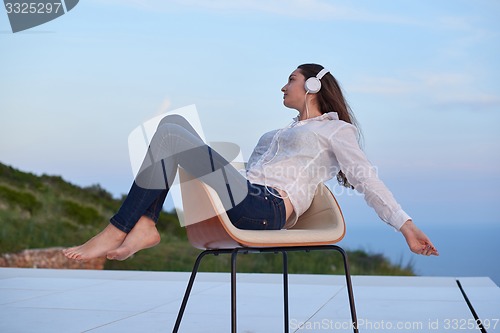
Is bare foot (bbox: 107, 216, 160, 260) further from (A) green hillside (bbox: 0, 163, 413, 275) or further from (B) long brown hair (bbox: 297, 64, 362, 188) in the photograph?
(A) green hillside (bbox: 0, 163, 413, 275)

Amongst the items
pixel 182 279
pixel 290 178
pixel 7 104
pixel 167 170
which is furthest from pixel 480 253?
pixel 7 104

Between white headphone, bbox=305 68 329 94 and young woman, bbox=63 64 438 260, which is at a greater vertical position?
white headphone, bbox=305 68 329 94

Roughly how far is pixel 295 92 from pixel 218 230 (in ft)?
2.66

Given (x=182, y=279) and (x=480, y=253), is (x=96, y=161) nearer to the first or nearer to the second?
(x=182, y=279)

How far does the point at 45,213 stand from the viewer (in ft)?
32.1

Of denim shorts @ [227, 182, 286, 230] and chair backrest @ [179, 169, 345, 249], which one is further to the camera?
denim shorts @ [227, 182, 286, 230]

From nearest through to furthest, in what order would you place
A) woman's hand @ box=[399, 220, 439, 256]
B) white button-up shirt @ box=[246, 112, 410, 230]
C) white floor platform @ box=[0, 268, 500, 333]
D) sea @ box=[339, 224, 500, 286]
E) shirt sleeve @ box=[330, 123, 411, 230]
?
woman's hand @ box=[399, 220, 439, 256], shirt sleeve @ box=[330, 123, 411, 230], white button-up shirt @ box=[246, 112, 410, 230], white floor platform @ box=[0, 268, 500, 333], sea @ box=[339, 224, 500, 286]

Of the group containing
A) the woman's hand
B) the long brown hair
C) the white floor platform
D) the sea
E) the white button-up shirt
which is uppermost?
the long brown hair

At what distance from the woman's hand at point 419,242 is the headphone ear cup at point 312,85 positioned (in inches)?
30.2

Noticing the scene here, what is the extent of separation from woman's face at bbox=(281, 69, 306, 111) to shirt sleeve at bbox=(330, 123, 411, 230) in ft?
0.91

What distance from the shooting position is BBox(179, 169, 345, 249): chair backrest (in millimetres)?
2023

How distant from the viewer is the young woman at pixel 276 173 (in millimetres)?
2057

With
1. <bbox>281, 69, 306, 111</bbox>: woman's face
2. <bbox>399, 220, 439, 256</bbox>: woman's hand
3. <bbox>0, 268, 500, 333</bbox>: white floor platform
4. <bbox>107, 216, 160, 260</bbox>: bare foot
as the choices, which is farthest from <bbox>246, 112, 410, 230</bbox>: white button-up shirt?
<bbox>0, 268, 500, 333</bbox>: white floor platform

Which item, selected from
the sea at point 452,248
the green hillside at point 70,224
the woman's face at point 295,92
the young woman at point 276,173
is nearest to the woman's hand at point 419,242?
the young woman at point 276,173
